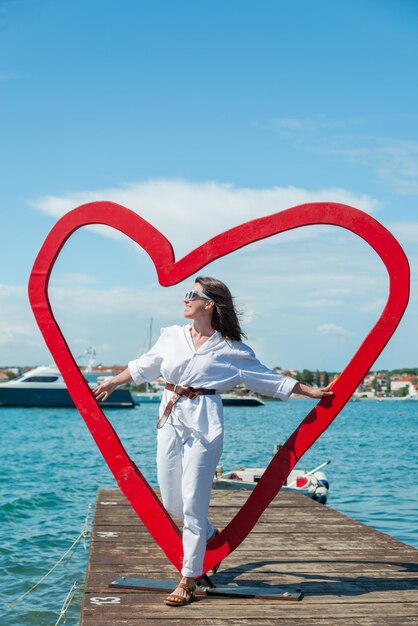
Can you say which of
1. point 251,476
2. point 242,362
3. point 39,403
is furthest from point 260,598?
point 39,403

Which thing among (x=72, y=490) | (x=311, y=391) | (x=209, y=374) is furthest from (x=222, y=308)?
(x=72, y=490)

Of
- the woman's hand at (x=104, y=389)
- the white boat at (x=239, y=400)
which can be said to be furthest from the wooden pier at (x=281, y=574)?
the white boat at (x=239, y=400)

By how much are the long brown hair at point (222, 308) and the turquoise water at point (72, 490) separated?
3828mm

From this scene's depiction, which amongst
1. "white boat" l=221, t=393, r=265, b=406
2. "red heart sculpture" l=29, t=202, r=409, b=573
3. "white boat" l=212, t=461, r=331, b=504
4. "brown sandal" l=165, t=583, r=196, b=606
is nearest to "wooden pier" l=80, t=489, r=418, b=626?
"brown sandal" l=165, t=583, r=196, b=606

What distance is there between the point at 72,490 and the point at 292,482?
818 cm

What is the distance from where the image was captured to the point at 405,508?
16.5 meters

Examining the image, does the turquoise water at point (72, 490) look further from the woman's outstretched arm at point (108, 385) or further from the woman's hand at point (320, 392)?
the woman's hand at point (320, 392)

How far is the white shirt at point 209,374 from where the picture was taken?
17.7ft

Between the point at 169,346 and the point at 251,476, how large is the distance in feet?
25.3

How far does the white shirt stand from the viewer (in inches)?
212

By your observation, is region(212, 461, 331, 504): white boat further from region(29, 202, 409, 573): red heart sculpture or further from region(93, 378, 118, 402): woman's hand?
region(93, 378, 118, 402): woman's hand

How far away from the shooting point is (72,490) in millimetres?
19594

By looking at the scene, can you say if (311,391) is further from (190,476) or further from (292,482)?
(292,482)

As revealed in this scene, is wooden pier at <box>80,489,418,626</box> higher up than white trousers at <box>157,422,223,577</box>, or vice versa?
white trousers at <box>157,422,223,577</box>
